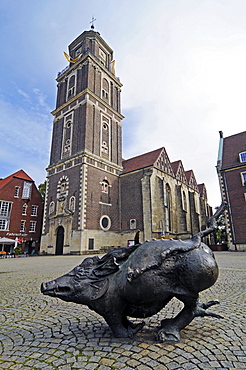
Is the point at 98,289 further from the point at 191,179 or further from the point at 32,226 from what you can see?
the point at 191,179

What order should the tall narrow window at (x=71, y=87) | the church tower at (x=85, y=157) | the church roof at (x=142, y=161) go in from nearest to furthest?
the church tower at (x=85, y=157), the church roof at (x=142, y=161), the tall narrow window at (x=71, y=87)

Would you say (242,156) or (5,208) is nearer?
(242,156)

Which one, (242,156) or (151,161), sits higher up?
(151,161)

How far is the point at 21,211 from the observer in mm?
32781

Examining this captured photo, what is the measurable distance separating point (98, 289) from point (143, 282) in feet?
1.91

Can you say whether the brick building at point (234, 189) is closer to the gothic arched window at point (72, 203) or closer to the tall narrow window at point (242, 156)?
the tall narrow window at point (242, 156)

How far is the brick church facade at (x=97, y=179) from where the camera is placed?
2555 centimetres

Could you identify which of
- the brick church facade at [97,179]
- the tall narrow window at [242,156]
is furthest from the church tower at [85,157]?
the tall narrow window at [242,156]

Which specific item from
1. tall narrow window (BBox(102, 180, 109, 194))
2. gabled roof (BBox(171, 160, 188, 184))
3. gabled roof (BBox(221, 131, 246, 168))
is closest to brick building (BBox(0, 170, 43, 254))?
tall narrow window (BBox(102, 180, 109, 194))

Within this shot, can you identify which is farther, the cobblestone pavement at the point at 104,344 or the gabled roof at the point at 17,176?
the gabled roof at the point at 17,176

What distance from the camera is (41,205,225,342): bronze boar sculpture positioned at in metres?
2.29

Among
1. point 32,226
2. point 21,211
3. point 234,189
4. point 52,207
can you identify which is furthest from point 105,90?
point 32,226

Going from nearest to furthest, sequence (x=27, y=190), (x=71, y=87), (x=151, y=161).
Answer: (x=151, y=161) → (x=71, y=87) → (x=27, y=190)

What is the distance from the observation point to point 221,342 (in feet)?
8.03
